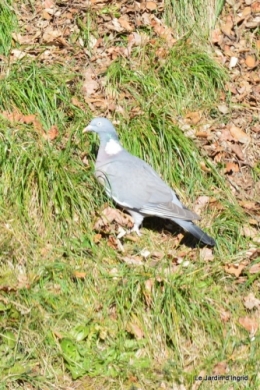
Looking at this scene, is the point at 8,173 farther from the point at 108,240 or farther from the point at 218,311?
the point at 218,311

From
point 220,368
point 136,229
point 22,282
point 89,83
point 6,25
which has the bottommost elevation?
point 220,368

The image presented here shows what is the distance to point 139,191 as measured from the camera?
633 centimetres

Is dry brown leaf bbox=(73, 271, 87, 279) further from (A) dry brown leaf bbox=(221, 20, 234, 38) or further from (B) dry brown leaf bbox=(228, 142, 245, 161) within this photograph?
(A) dry brown leaf bbox=(221, 20, 234, 38)

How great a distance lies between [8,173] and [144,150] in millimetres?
1232

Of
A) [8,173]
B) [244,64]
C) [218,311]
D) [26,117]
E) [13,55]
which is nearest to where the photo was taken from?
[218,311]

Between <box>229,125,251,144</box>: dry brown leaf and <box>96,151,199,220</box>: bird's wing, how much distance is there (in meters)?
1.19

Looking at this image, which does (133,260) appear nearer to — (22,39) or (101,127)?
(101,127)

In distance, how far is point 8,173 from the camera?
19.7 feet

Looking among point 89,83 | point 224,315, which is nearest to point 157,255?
point 224,315

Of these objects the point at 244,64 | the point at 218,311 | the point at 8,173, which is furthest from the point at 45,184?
the point at 244,64

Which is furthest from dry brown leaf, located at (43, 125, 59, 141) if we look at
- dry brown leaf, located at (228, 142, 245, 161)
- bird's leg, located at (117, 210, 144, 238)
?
dry brown leaf, located at (228, 142, 245, 161)

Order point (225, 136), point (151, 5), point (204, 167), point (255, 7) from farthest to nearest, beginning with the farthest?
point (255, 7) < point (151, 5) < point (225, 136) < point (204, 167)

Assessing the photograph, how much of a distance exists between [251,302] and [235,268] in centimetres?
31

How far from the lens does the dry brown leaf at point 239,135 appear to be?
7258mm
